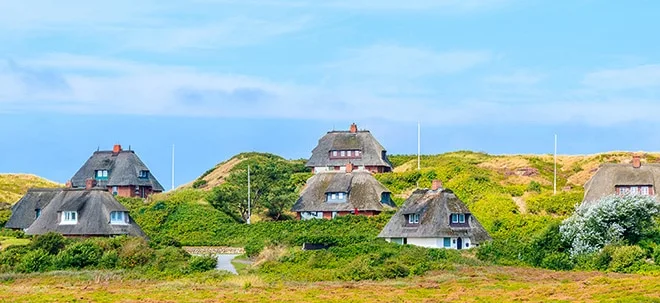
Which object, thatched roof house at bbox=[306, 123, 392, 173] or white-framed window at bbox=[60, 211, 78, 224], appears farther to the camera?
thatched roof house at bbox=[306, 123, 392, 173]

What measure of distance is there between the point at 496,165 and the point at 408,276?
48.2m

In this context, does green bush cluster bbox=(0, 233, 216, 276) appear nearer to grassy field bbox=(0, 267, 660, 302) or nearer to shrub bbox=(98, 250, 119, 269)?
shrub bbox=(98, 250, 119, 269)

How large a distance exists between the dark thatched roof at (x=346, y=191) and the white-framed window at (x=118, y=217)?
52.5ft

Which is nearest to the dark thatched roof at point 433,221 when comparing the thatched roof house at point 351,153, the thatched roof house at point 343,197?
Result: the thatched roof house at point 343,197

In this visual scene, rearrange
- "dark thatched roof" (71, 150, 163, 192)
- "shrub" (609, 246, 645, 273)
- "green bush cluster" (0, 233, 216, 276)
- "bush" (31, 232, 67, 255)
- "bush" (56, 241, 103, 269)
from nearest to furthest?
1. "shrub" (609, 246, 645, 273)
2. "green bush cluster" (0, 233, 216, 276)
3. "bush" (56, 241, 103, 269)
4. "bush" (31, 232, 67, 255)
5. "dark thatched roof" (71, 150, 163, 192)

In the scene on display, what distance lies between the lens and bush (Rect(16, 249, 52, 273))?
67.8 meters

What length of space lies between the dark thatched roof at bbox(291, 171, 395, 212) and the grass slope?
33.2m

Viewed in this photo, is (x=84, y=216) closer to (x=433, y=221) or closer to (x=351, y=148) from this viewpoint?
(x=433, y=221)

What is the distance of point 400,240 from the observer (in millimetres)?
77188

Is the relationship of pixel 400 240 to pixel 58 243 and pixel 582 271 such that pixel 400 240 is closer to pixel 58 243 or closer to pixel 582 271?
pixel 582 271

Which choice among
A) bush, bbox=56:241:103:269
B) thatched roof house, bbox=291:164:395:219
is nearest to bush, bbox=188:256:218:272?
bush, bbox=56:241:103:269

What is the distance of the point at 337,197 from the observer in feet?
301

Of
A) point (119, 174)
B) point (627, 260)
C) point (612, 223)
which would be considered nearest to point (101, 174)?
point (119, 174)

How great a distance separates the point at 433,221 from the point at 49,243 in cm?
2456
